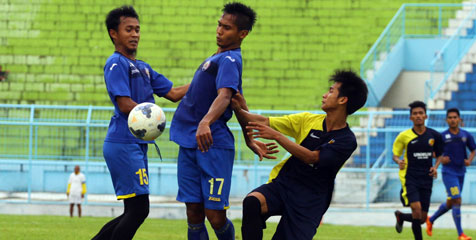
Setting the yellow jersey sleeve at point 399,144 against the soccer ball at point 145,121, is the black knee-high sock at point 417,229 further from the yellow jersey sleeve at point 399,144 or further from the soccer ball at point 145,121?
the soccer ball at point 145,121

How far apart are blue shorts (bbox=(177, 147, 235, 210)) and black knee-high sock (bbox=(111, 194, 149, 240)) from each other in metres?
0.30

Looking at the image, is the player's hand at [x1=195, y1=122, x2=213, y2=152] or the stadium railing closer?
the player's hand at [x1=195, y1=122, x2=213, y2=152]

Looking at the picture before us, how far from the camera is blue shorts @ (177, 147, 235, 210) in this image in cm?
662

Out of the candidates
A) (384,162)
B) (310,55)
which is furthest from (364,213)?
(310,55)

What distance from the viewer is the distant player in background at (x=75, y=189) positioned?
648 inches

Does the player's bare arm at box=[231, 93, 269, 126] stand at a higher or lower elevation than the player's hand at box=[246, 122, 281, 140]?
higher

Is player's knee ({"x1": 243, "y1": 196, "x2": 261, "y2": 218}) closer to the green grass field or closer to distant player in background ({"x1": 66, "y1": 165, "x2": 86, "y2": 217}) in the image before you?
the green grass field

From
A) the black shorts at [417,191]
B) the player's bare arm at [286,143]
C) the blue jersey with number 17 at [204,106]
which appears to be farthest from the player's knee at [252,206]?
the black shorts at [417,191]

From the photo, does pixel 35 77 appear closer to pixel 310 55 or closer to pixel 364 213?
pixel 310 55

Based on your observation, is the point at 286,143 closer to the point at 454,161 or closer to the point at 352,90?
the point at 352,90

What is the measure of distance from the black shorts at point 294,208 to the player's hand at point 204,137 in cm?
55

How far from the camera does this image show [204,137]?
20.4 feet

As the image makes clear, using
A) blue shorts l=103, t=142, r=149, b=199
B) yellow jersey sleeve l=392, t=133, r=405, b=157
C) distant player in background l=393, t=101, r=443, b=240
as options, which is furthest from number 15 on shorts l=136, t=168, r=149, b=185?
yellow jersey sleeve l=392, t=133, r=405, b=157

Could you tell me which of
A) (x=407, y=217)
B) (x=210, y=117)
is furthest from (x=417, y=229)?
(x=210, y=117)
